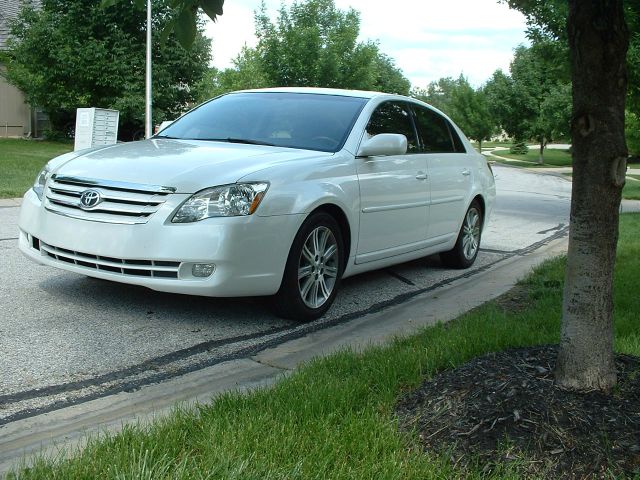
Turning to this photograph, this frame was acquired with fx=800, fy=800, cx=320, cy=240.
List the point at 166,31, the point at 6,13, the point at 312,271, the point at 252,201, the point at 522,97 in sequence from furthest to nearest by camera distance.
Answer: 1. the point at 522,97
2. the point at 6,13
3. the point at 312,271
4. the point at 252,201
5. the point at 166,31

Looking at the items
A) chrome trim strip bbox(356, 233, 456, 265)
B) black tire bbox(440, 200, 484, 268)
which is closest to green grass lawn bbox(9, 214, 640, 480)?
chrome trim strip bbox(356, 233, 456, 265)

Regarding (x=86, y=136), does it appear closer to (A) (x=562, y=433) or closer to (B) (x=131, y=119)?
(B) (x=131, y=119)

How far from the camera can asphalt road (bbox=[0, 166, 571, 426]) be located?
4160 millimetres

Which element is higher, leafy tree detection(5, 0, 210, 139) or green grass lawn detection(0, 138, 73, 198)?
leafy tree detection(5, 0, 210, 139)

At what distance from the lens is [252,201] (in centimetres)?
510

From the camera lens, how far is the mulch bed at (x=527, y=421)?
116 inches

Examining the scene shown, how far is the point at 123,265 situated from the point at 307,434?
7.80 ft

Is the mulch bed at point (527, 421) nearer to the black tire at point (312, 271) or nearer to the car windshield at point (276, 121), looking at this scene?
the black tire at point (312, 271)

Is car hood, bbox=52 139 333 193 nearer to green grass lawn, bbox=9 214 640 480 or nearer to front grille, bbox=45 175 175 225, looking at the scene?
front grille, bbox=45 175 175 225

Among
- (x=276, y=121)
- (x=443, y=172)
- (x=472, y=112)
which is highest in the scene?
(x=472, y=112)

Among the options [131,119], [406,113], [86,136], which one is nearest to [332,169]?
[406,113]

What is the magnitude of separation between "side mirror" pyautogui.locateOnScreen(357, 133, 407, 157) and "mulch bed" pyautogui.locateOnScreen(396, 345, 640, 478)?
2.72 meters

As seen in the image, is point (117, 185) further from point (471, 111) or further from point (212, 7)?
point (471, 111)

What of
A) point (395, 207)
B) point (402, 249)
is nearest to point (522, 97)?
point (402, 249)
